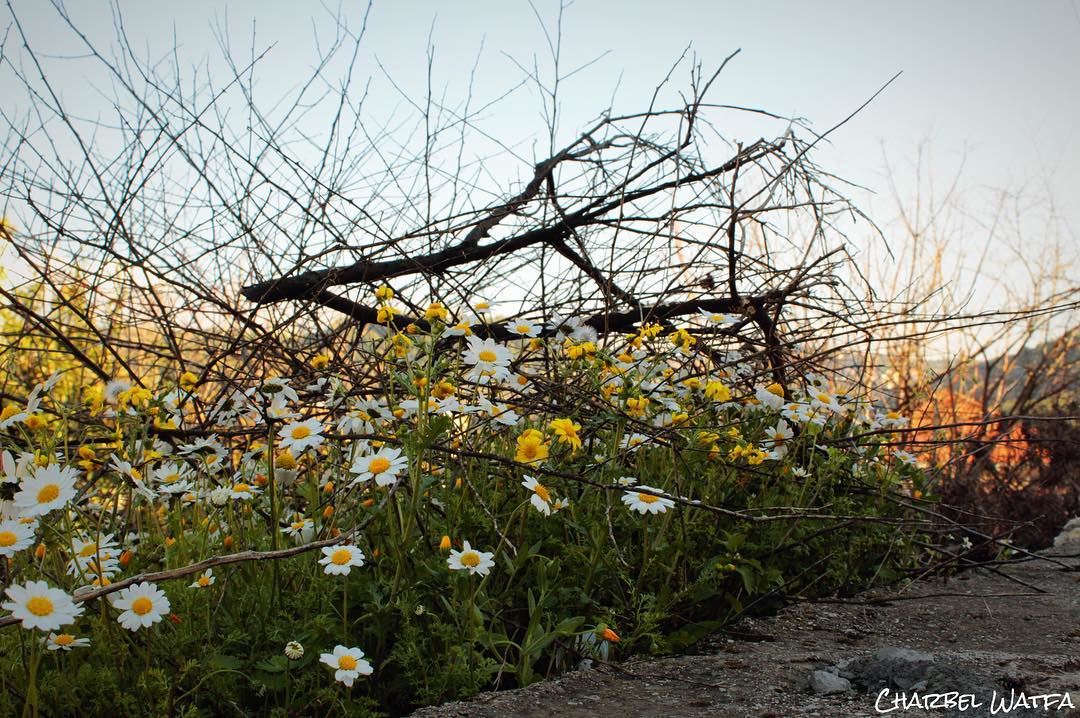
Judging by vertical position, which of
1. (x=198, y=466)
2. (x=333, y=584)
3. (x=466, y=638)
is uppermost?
(x=198, y=466)

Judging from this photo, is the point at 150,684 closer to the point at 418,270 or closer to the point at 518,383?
the point at 518,383

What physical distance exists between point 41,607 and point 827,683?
170cm

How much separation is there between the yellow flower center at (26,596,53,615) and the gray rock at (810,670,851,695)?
1670mm

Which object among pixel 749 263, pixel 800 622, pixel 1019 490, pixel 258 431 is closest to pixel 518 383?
pixel 258 431

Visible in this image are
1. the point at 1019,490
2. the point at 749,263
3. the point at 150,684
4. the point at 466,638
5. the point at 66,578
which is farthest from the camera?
the point at 1019,490

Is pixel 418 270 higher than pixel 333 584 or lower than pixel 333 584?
higher

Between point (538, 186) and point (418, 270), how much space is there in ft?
2.46

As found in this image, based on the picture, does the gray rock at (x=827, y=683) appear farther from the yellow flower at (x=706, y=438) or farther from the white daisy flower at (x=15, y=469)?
the white daisy flower at (x=15, y=469)

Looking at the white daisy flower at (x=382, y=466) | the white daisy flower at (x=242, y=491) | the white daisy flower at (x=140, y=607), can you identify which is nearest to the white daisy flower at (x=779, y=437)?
the white daisy flower at (x=382, y=466)

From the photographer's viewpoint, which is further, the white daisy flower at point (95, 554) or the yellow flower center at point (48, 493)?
the white daisy flower at point (95, 554)

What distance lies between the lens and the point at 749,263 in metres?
4.22

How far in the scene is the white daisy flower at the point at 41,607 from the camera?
1406 millimetres

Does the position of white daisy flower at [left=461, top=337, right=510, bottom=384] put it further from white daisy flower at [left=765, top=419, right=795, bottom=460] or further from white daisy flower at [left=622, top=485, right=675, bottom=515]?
white daisy flower at [left=765, top=419, right=795, bottom=460]

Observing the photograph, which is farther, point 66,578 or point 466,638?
point 66,578
